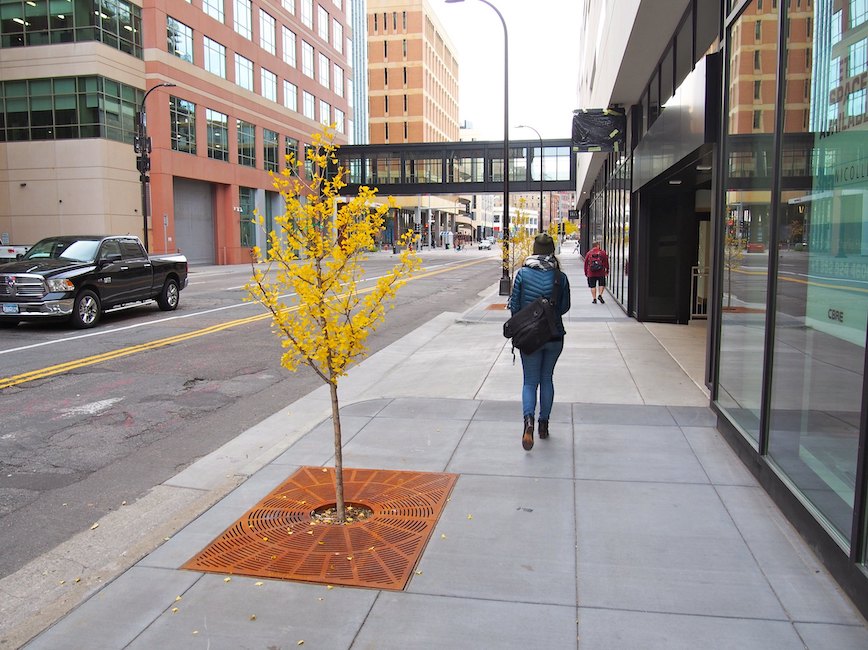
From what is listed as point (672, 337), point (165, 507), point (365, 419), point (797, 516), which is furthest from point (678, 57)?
point (165, 507)

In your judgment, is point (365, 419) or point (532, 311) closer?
point (532, 311)

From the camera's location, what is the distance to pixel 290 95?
54.7 m

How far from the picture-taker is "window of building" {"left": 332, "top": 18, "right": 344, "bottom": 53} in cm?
6303

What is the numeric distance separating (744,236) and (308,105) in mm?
56689

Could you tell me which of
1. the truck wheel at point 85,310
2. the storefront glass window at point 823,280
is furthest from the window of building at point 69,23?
the storefront glass window at point 823,280

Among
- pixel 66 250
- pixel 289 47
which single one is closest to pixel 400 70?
pixel 289 47

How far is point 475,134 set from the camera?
14962 cm

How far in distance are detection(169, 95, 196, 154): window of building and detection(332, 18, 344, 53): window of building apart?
25702 mm

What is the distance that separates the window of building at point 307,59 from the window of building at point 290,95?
255 cm

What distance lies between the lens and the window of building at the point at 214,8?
140 ft

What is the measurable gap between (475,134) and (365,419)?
5866 inches

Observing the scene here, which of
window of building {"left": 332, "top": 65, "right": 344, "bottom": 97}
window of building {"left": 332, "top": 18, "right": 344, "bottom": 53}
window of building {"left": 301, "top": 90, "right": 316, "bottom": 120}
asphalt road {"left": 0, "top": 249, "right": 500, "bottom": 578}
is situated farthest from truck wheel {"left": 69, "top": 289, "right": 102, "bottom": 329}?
window of building {"left": 332, "top": 18, "right": 344, "bottom": 53}

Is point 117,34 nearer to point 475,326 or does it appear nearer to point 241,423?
point 475,326

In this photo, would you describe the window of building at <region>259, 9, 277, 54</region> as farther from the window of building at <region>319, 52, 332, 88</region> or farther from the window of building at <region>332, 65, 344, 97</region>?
the window of building at <region>332, 65, 344, 97</region>
